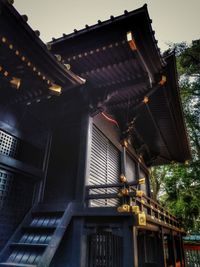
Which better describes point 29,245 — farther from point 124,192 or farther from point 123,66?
point 123,66

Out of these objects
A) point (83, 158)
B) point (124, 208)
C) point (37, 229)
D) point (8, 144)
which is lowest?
point (37, 229)

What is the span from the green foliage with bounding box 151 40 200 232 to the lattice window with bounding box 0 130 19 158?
1440cm

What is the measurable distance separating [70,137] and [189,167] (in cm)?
1375

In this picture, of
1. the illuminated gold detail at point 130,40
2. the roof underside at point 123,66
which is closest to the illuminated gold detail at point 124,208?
the roof underside at point 123,66

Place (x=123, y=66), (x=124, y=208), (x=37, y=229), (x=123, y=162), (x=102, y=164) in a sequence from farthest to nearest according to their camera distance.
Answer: (x=123, y=162) < (x=102, y=164) < (x=123, y=66) < (x=37, y=229) < (x=124, y=208)

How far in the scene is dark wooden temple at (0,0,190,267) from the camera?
3861 millimetres

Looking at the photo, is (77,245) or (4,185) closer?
(77,245)

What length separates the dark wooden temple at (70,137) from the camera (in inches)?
152

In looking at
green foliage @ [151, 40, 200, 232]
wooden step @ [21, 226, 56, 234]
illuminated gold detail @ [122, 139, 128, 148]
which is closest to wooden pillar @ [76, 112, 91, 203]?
wooden step @ [21, 226, 56, 234]

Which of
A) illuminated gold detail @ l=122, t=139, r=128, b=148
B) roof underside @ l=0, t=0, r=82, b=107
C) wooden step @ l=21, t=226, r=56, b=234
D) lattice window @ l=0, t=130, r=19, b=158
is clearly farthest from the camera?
illuminated gold detail @ l=122, t=139, r=128, b=148

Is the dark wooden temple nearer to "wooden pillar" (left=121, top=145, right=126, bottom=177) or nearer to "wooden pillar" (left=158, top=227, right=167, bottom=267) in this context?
"wooden pillar" (left=158, top=227, right=167, bottom=267)

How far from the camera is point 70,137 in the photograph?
19.0 ft

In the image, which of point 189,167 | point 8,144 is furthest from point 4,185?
point 189,167

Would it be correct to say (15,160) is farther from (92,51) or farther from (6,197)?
A: (92,51)
